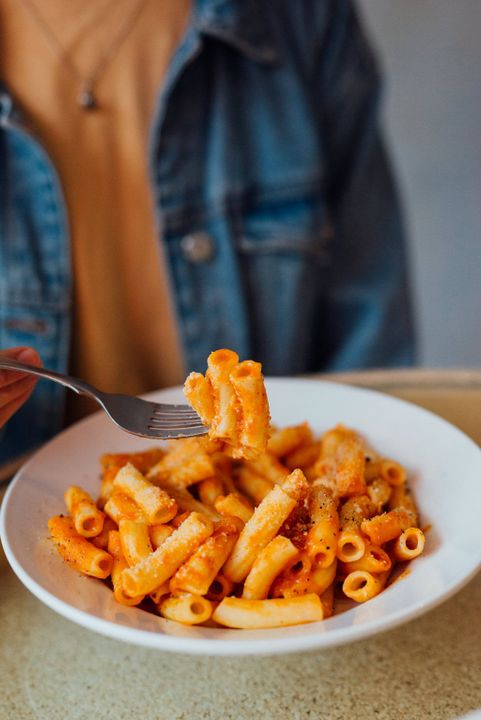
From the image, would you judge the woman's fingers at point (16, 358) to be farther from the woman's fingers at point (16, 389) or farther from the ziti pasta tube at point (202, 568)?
the ziti pasta tube at point (202, 568)

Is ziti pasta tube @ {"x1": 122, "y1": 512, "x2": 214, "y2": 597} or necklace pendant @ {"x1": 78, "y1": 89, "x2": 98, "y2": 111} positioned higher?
necklace pendant @ {"x1": 78, "y1": 89, "x2": 98, "y2": 111}

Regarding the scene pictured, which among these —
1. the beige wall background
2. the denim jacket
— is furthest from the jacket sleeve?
the beige wall background

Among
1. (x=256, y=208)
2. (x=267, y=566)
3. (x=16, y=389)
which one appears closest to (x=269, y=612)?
(x=267, y=566)

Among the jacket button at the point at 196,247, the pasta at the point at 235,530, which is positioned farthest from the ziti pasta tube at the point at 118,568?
the jacket button at the point at 196,247

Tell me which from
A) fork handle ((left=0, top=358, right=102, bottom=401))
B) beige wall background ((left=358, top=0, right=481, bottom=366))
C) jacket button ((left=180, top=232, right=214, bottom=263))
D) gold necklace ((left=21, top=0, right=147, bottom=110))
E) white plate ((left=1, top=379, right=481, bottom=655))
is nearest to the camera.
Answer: white plate ((left=1, top=379, right=481, bottom=655))

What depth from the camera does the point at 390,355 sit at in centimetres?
177

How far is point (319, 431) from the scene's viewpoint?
1021 mm

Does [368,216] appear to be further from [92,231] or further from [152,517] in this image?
[152,517]

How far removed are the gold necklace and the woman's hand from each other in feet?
2.28

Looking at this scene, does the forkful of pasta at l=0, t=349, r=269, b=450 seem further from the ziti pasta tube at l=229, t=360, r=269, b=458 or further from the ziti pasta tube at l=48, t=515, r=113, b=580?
the ziti pasta tube at l=48, t=515, r=113, b=580

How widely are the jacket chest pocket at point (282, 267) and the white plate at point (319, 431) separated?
1.80ft

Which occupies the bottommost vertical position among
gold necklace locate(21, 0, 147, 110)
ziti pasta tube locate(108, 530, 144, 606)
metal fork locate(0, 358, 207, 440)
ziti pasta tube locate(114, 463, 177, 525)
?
ziti pasta tube locate(108, 530, 144, 606)

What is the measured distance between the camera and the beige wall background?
9.25ft

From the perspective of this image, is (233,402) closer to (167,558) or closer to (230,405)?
(230,405)
